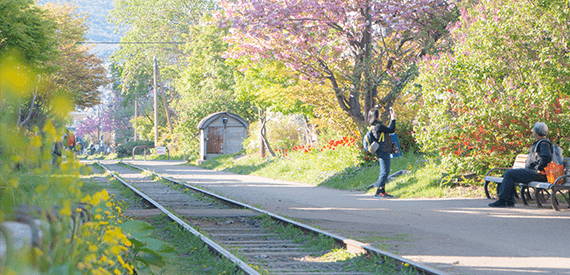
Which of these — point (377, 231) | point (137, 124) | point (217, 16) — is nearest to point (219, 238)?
point (377, 231)

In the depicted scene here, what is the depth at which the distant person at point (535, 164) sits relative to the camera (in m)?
9.66

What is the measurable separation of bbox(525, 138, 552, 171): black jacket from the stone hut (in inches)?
1008

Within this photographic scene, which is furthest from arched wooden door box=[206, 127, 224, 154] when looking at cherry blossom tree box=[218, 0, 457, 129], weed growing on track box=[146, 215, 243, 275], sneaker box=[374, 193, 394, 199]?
weed growing on track box=[146, 215, 243, 275]

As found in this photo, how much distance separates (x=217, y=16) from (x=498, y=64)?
9.72m

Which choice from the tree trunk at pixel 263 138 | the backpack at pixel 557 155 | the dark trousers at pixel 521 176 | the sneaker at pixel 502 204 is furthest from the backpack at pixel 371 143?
the tree trunk at pixel 263 138

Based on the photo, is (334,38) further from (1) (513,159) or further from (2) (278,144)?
(2) (278,144)

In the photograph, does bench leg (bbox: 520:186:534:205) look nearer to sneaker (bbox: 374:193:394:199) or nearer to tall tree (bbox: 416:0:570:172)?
tall tree (bbox: 416:0:570:172)

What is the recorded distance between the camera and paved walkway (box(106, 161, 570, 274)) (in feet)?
19.4

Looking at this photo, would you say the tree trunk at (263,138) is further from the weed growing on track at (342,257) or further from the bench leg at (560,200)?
the weed growing on track at (342,257)

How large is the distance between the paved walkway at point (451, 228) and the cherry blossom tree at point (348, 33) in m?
5.26

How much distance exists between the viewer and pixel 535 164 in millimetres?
9883

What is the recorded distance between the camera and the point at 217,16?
58.4ft

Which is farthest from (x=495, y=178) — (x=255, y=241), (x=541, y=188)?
(x=255, y=241)

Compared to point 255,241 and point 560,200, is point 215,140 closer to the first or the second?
point 560,200
